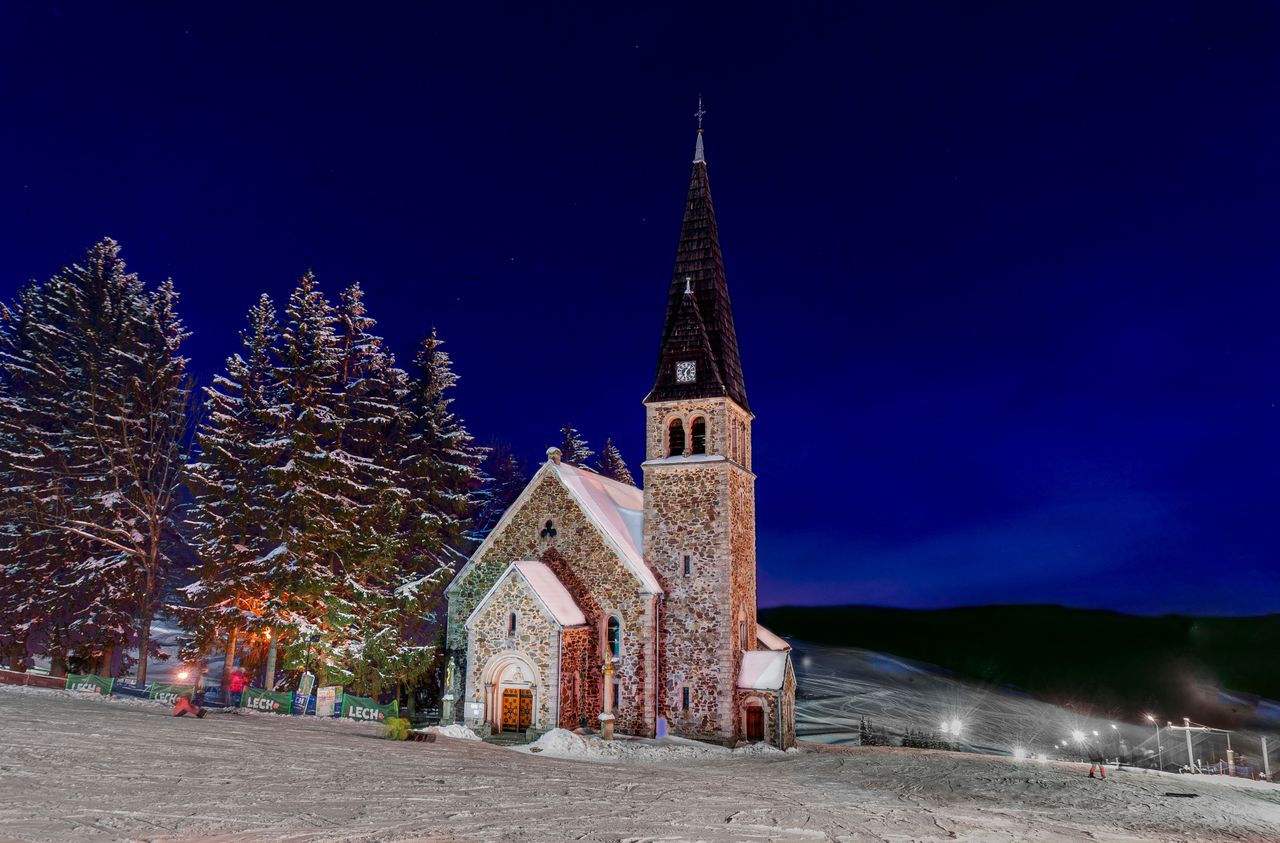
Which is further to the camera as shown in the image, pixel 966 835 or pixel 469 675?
pixel 469 675

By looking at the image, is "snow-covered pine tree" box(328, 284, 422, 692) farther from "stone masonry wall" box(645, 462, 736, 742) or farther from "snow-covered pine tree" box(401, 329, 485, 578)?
"stone masonry wall" box(645, 462, 736, 742)

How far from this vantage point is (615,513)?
94.8 feet

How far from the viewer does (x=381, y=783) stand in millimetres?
13938

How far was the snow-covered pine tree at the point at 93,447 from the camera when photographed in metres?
28.1

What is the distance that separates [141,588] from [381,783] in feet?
68.0

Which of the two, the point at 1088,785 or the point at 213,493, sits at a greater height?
the point at 213,493

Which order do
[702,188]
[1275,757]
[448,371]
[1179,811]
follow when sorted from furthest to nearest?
[1275,757]
[448,371]
[702,188]
[1179,811]

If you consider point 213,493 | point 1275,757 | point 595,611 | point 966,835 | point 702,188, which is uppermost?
point 702,188

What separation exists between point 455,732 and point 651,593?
6781 millimetres

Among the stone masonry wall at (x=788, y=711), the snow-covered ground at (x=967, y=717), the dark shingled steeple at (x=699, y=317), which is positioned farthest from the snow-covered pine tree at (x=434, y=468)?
the snow-covered ground at (x=967, y=717)

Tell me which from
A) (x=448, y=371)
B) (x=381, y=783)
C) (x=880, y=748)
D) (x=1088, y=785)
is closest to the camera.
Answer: (x=381, y=783)

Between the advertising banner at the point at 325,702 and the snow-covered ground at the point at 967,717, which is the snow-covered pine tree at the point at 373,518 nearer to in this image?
the advertising banner at the point at 325,702

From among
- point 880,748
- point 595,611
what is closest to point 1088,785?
point 880,748

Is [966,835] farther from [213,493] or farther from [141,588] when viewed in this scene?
[141,588]
